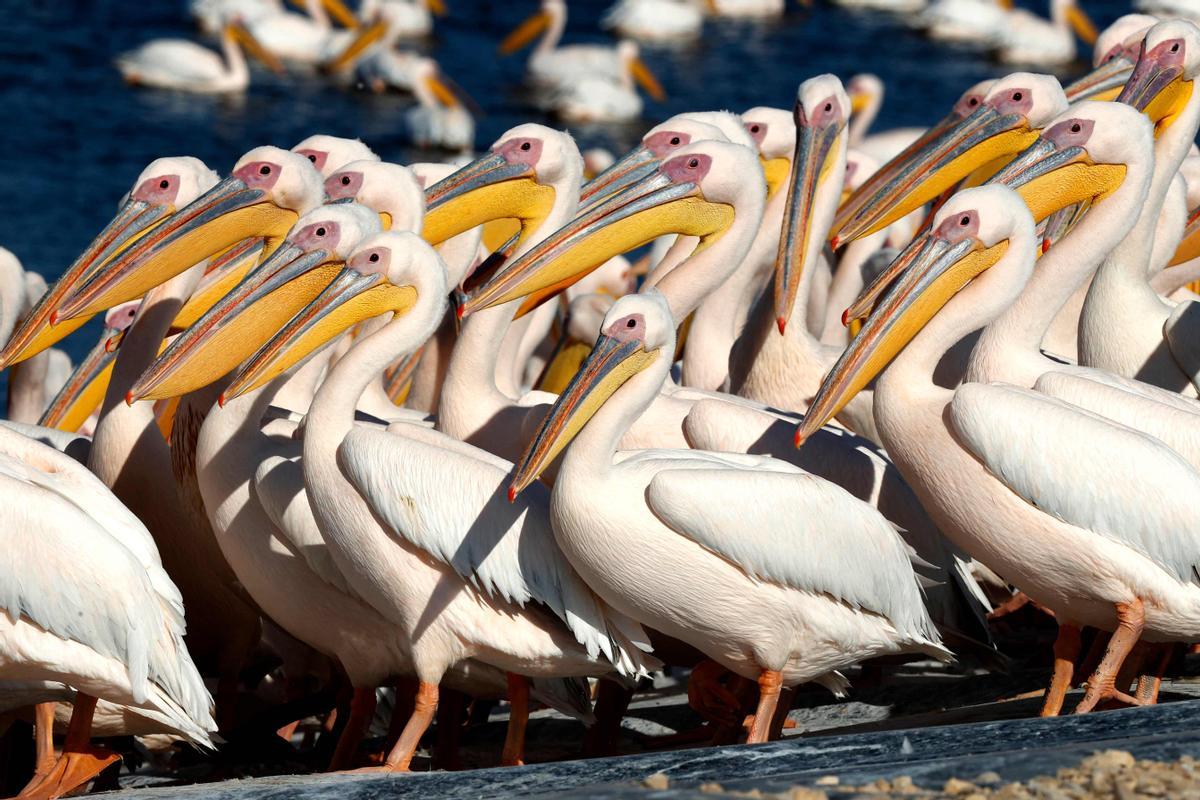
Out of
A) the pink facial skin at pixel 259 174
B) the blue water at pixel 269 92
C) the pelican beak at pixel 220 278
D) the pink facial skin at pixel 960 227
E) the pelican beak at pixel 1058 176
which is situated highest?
the pelican beak at pixel 1058 176

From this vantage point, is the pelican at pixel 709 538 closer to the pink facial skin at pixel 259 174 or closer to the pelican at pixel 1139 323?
the pelican at pixel 1139 323

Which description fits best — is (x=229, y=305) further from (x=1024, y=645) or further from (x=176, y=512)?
(x=1024, y=645)

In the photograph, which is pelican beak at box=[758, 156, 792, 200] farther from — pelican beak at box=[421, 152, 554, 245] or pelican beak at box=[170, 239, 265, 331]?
pelican beak at box=[170, 239, 265, 331]

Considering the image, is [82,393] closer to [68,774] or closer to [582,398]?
[68,774]

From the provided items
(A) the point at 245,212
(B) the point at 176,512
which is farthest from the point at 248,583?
(A) the point at 245,212

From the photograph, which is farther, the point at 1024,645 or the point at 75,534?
the point at 1024,645

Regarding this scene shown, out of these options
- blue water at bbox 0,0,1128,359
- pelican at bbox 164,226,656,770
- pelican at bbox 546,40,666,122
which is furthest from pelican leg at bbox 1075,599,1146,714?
pelican at bbox 546,40,666,122

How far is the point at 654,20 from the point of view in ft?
75.4

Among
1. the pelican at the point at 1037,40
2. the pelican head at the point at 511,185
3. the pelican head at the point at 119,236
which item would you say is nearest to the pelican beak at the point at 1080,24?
the pelican at the point at 1037,40

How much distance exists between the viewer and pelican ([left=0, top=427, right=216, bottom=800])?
4.72m

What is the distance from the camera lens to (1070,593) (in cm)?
502

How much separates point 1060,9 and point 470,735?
1804 cm

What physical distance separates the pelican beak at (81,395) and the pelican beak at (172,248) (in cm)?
110

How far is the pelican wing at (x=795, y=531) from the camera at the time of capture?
188 inches
